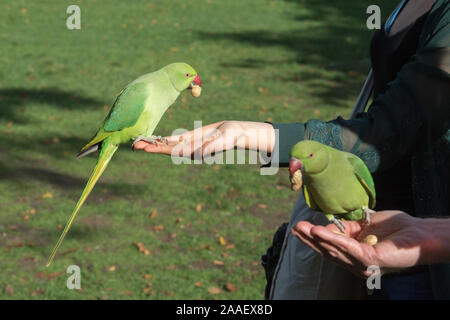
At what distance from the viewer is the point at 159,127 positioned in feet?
27.1

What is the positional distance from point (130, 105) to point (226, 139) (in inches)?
17.7

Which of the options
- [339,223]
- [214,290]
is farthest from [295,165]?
[214,290]

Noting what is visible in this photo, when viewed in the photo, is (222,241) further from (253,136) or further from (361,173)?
(361,173)

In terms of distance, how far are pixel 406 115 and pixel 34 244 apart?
13.9 feet

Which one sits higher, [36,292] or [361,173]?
[361,173]

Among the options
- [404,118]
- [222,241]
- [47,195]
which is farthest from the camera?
[47,195]

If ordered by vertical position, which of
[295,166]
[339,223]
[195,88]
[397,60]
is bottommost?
[339,223]

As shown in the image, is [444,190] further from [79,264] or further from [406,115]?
[79,264]

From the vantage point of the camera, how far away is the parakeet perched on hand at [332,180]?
1777mm

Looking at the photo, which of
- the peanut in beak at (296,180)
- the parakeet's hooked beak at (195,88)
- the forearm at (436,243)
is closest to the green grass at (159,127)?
the parakeet's hooked beak at (195,88)

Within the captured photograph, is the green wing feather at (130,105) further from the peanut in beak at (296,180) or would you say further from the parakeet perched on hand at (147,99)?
the peanut in beak at (296,180)

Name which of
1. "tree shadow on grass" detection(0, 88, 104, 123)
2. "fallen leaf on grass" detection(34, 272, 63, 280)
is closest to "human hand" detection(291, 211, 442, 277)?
"fallen leaf on grass" detection(34, 272, 63, 280)

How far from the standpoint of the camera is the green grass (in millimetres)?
5109

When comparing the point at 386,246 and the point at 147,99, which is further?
the point at 147,99
